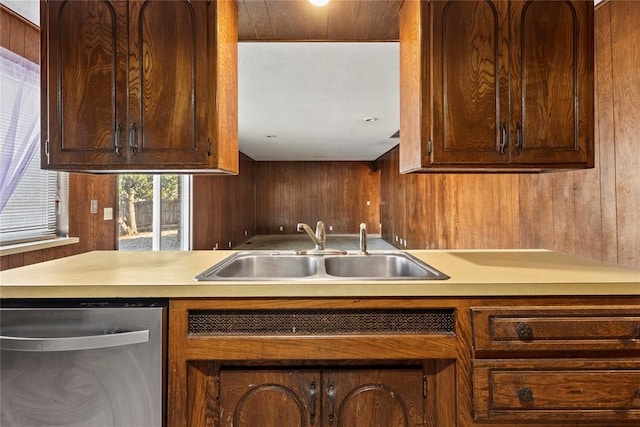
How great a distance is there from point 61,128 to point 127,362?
1.05m

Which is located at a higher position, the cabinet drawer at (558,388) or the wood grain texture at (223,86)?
the wood grain texture at (223,86)

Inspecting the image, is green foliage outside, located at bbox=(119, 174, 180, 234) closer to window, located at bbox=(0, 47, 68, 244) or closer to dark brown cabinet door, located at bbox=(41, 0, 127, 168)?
window, located at bbox=(0, 47, 68, 244)

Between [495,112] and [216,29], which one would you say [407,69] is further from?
[216,29]

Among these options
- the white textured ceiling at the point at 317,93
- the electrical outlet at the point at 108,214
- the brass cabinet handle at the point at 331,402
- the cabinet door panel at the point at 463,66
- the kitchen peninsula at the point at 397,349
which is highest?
the white textured ceiling at the point at 317,93

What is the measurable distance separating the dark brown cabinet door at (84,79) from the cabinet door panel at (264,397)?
1.05 m

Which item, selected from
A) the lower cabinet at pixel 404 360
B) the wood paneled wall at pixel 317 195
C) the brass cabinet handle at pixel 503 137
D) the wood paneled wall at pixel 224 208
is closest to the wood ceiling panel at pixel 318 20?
the brass cabinet handle at pixel 503 137

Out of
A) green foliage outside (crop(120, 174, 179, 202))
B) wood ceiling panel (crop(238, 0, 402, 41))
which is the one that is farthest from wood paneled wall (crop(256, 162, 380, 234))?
wood ceiling panel (crop(238, 0, 402, 41))

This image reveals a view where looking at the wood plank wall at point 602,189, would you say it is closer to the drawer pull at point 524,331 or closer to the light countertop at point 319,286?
the light countertop at point 319,286

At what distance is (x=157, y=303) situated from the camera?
1.21m

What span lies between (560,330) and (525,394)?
0.24 m

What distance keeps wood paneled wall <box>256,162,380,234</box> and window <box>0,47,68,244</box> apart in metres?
8.98

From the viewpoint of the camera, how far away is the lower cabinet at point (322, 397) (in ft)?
4.06

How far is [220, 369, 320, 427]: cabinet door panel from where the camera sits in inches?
48.7

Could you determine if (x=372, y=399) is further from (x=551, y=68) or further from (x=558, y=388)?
(x=551, y=68)
